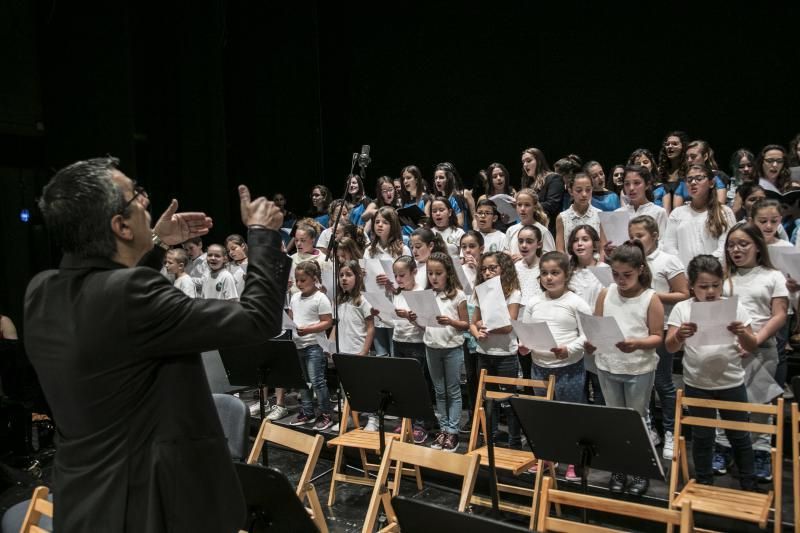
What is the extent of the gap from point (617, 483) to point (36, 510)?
8.77 ft

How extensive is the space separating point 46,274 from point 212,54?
8.10 metres

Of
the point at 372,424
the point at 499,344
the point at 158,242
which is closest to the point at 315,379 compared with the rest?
the point at 372,424

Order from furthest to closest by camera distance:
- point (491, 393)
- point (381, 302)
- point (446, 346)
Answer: point (381, 302), point (446, 346), point (491, 393)

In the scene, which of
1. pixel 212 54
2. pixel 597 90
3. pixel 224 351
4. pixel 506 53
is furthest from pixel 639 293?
pixel 212 54

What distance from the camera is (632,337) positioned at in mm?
3650

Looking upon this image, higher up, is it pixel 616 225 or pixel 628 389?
pixel 616 225

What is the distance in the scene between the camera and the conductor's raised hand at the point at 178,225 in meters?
1.86

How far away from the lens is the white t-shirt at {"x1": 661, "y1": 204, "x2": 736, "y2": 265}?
4379mm

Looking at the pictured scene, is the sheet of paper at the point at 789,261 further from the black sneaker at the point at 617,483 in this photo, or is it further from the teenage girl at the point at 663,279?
the black sneaker at the point at 617,483

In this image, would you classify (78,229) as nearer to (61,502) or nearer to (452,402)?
(61,502)

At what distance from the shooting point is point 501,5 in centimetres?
828

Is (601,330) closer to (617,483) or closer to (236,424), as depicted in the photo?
(617,483)

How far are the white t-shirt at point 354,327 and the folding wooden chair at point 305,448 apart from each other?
1.61m

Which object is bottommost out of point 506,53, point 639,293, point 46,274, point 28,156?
point 639,293
